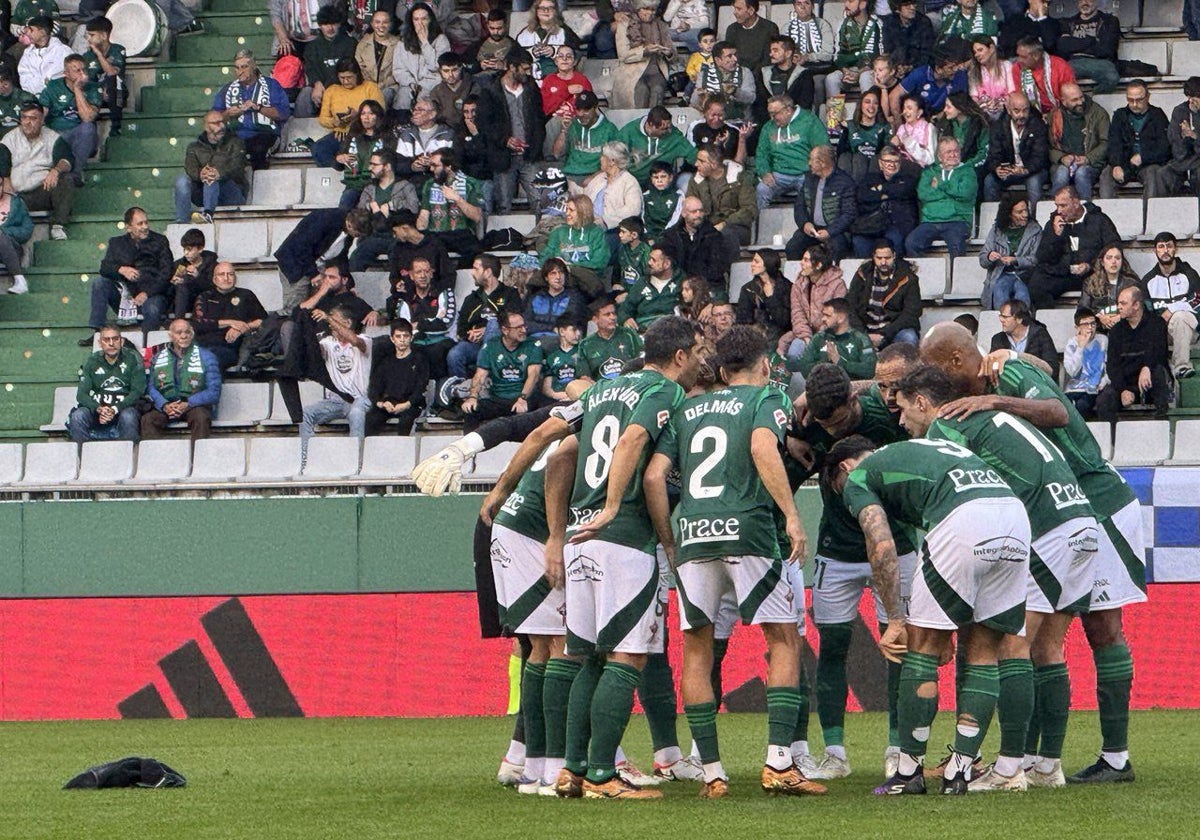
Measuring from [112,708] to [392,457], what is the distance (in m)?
3.34

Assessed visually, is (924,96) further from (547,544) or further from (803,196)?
(547,544)

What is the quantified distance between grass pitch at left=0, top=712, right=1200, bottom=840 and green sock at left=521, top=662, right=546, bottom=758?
0.35 metres

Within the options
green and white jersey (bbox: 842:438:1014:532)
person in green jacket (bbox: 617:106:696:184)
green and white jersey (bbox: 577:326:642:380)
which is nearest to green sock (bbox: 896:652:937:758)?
green and white jersey (bbox: 842:438:1014:532)

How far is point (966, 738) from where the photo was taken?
8602mm

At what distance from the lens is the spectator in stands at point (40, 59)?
23.6 meters

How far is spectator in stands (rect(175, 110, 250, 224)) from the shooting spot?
21.8 metres

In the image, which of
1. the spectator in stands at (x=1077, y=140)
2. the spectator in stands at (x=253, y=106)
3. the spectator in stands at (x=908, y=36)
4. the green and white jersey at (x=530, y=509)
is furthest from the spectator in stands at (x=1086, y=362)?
the spectator in stands at (x=253, y=106)

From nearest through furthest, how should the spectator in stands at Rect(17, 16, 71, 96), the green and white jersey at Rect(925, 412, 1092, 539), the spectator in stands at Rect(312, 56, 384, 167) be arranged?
the green and white jersey at Rect(925, 412, 1092, 539), the spectator in stands at Rect(312, 56, 384, 167), the spectator in stands at Rect(17, 16, 71, 96)

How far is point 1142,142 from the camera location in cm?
1911

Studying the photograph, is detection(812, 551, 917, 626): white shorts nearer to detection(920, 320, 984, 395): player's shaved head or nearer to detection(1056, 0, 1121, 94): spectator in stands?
detection(920, 320, 984, 395): player's shaved head


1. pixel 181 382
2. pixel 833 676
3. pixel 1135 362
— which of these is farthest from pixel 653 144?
pixel 833 676

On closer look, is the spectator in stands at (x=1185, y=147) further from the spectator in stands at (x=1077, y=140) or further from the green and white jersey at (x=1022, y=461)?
the green and white jersey at (x=1022, y=461)

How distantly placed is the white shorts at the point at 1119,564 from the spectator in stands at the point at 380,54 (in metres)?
14.3

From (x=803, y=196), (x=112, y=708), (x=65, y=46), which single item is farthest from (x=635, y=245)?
(x=65, y=46)
